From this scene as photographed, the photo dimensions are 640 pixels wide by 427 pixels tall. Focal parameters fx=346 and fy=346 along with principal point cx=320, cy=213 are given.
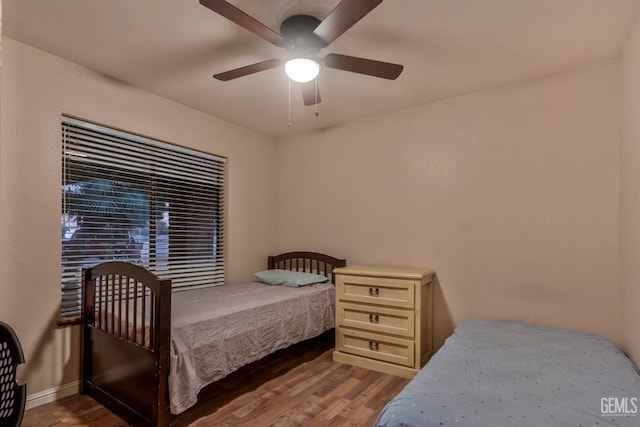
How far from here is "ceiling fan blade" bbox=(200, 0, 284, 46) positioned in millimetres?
1520

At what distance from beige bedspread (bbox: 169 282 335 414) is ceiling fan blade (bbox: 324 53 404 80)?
1752 millimetres

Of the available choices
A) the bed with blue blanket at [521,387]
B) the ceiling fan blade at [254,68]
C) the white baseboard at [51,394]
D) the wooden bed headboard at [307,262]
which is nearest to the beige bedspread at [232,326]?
the wooden bed headboard at [307,262]

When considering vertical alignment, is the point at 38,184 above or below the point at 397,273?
above

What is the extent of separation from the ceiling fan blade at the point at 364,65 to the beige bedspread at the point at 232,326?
1.75 m

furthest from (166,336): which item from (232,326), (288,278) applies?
(288,278)

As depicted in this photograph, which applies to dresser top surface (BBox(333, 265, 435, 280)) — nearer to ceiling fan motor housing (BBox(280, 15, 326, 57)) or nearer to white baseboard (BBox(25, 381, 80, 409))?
ceiling fan motor housing (BBox(280, 15, 326, 57))

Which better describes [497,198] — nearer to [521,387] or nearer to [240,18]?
[521,387]

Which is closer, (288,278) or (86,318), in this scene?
(86,318)

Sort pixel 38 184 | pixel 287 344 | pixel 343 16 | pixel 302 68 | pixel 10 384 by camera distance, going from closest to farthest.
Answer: pixel 343 16
pixel 10 384
pixel 302 68
pixel 38 184
pixel 287 344

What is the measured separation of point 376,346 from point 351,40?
2.33 m

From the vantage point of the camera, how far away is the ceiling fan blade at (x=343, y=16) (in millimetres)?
1508

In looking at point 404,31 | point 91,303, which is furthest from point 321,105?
point 91,303

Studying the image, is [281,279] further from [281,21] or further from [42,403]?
[281,21]

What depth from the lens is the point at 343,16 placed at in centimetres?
161
